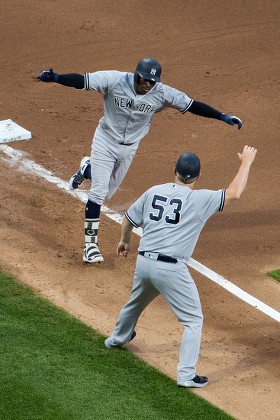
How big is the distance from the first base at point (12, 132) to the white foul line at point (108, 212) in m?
0.14

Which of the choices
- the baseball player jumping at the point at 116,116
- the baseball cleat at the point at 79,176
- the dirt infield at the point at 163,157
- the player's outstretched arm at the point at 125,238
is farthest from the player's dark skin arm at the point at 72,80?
the player's outstretched arm at the point at 125,238

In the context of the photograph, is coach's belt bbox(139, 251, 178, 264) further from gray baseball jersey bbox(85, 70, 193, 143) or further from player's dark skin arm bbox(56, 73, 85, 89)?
player's dark skin arm bbox(56, 73, 85, 89)

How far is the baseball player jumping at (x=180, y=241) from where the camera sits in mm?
8797

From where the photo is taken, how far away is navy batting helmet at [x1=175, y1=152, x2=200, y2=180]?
8828 mm

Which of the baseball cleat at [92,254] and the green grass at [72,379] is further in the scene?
the baseball cleat at [92,254]

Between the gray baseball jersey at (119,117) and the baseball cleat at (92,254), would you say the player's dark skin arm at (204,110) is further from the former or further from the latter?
the baseball cleat at (92,254)

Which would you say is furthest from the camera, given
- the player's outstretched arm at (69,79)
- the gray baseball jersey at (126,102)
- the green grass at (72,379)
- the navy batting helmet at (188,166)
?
the gray baseball jersey at (126,102)

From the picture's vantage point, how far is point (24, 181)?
41.3 feet

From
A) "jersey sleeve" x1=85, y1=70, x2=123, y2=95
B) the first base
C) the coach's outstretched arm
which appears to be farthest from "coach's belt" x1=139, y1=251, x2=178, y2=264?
the first base

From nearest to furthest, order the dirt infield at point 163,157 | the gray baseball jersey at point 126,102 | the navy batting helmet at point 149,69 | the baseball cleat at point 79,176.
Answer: the dirt infield at point 163,157 < the navy batting helmet at point 149,69 < the gray baseball jersey at point 126,102 < the baseball cleat at point 79,176

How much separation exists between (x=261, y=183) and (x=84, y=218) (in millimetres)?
2272

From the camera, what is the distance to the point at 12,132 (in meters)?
13.6

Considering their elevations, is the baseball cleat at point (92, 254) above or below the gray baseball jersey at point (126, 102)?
below

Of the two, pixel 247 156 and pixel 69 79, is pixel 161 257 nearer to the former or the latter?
pixel 247 156
